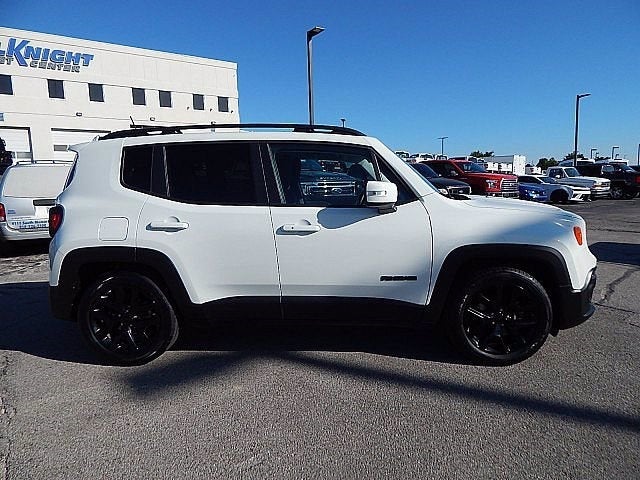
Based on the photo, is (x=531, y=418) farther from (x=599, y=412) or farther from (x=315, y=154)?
(x=315, y=154)

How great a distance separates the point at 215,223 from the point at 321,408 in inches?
60.9

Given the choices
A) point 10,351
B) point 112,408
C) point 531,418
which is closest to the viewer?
point 531,418

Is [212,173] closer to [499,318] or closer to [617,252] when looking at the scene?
[499,318]

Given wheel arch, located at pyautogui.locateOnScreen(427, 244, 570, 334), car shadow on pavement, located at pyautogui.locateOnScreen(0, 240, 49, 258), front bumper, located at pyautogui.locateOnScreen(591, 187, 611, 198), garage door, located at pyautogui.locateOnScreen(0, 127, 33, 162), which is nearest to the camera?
wheel arch, located at pyautogui.locateOnScreen(427, 244, 570, 334)

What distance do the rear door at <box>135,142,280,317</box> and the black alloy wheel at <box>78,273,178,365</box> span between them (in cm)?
39

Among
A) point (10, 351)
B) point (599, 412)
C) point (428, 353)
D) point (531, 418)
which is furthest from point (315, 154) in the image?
point (10, 351)

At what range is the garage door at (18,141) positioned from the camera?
34406 millimetres

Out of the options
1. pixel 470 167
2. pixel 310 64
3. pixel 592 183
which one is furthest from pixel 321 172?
pixel 592 183

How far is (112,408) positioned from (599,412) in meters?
3.18

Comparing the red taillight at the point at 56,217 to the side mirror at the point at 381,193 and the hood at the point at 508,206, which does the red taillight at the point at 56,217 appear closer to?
the side mirror at the point at 381,193

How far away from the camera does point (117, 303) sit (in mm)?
3391

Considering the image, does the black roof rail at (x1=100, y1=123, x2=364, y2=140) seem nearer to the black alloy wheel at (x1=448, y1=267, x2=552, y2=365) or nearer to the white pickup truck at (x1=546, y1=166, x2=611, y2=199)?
the black alloy wheel at (x1=448, y1=267, x2=552, y2=365)

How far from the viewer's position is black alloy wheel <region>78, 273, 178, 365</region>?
132 inches

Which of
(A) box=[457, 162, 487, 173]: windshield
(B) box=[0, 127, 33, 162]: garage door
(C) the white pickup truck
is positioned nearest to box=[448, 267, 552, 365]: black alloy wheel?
(A) box=[457, 162, 487, 173]: windshield
